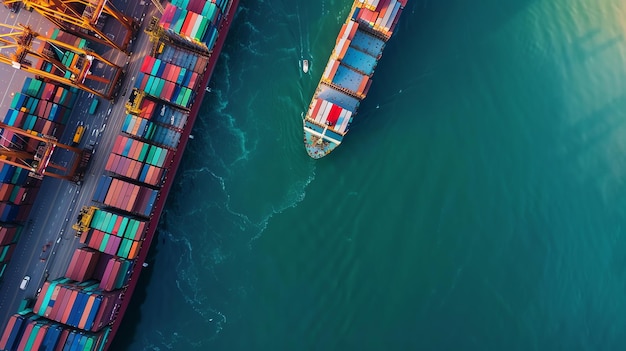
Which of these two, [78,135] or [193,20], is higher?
[193,20]

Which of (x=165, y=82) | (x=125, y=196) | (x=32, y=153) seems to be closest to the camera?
(x=125, y=196)

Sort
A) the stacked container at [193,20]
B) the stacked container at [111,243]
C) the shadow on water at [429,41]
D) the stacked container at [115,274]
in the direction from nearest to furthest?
the stacked container at [115,274]
the stacked container at [111,243]
the stacked container at [193,20]
the shadow on water at [429,41]

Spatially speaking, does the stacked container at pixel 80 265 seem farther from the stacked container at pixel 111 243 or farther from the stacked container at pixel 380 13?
the stacked container at pixel 380 13

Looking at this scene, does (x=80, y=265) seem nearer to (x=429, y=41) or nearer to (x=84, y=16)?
(x=84, y=16)

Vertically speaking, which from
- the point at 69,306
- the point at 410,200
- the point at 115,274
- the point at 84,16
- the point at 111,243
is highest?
the point at 84,16

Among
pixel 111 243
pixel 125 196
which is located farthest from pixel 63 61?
pixel 111 243

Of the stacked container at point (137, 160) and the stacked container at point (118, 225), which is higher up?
the stacked container at point (137, 160)

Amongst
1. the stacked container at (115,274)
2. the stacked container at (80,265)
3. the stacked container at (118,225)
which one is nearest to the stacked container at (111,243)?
the stacked container at (118,225)
